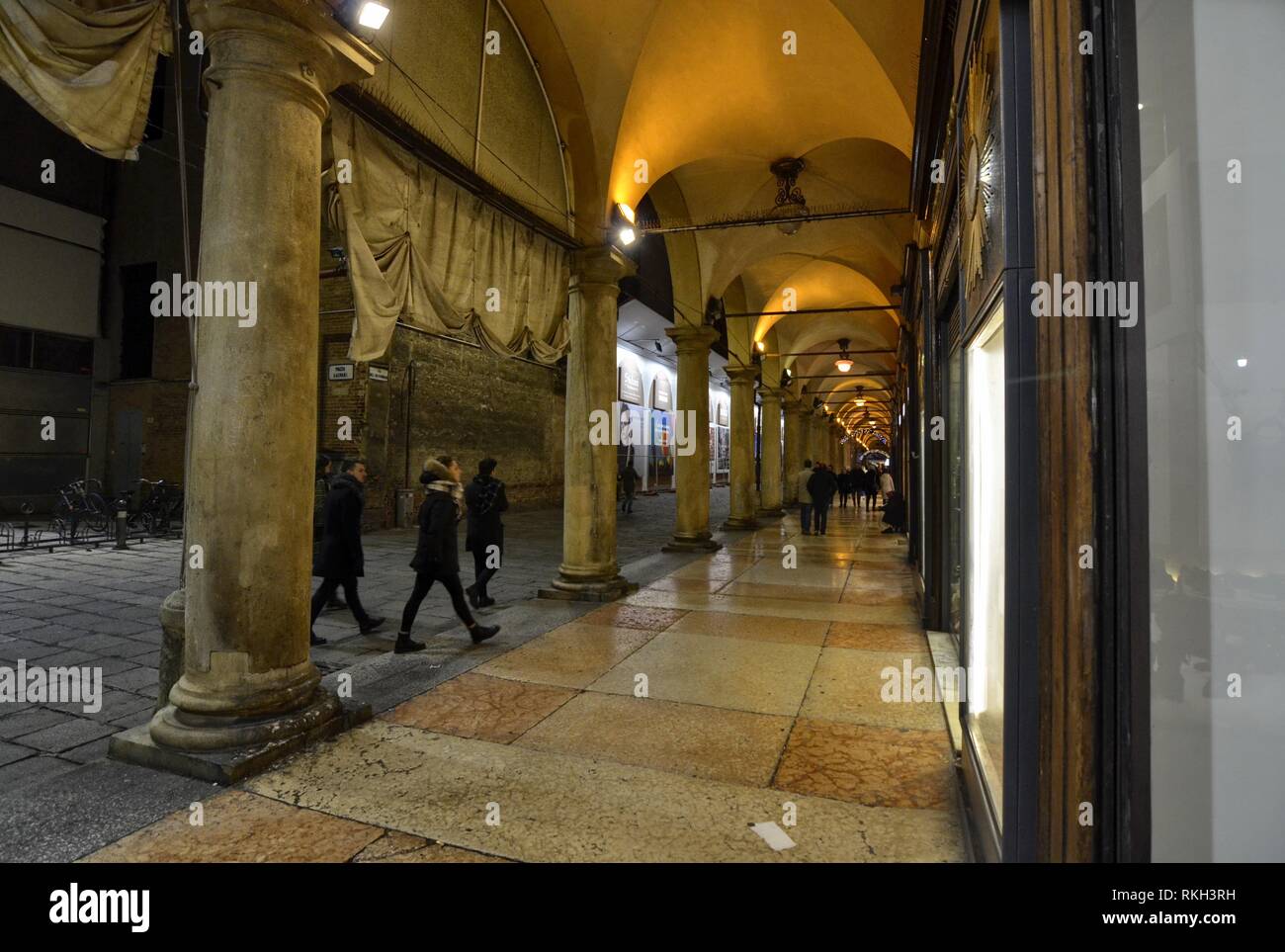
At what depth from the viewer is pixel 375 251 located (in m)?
4.78

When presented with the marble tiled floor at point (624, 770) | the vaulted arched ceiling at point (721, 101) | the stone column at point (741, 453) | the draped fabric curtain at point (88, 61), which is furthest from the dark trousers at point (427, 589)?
the stone column at point (741, 453)

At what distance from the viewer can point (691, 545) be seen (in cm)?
1058

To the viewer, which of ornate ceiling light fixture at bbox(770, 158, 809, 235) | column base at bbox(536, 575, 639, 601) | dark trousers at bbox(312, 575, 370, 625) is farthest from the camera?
ornate ceiling light fixture at bbox(770, 158, 809, 235)

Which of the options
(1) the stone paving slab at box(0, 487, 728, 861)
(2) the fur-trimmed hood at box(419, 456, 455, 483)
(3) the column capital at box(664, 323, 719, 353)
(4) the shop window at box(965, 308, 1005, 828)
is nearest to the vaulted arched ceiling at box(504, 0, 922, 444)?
(3) the column capital at box(664, 323, 719, 353)

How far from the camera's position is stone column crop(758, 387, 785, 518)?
17245 millimetres

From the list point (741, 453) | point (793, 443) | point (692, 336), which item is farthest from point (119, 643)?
point (793, 443)

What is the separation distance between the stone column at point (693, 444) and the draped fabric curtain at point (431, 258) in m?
→ 3.93

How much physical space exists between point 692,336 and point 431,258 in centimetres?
614

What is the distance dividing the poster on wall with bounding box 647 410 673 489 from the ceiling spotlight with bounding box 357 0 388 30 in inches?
956

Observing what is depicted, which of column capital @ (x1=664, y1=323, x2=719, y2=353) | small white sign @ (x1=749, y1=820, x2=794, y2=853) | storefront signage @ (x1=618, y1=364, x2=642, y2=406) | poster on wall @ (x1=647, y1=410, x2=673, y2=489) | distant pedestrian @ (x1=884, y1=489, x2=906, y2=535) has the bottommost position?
small white sign @ (x1=749, y1=820, x2=794, y2=853)

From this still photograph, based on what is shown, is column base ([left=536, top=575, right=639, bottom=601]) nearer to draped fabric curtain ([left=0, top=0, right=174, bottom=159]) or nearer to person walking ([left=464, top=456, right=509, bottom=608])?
person walking ([left=464, top=456, right=509, bottom=608])

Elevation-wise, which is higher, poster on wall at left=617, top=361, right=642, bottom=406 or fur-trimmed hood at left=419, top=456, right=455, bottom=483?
poster on wall at left=617, top=361, right=642, bottom=406

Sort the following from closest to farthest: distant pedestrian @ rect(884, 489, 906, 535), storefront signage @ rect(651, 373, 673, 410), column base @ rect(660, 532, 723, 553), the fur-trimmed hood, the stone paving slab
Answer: the stone paving slab, the fur-trimmed hood, column base @ rect(660, 532, 723, 553), distant pedestrian @ rect(884, 489, 906, 535), storefront signage @ rect(651, 373, 673, 410)

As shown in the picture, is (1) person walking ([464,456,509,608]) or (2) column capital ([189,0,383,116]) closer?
(2) column capital ([189,0,383,116])
